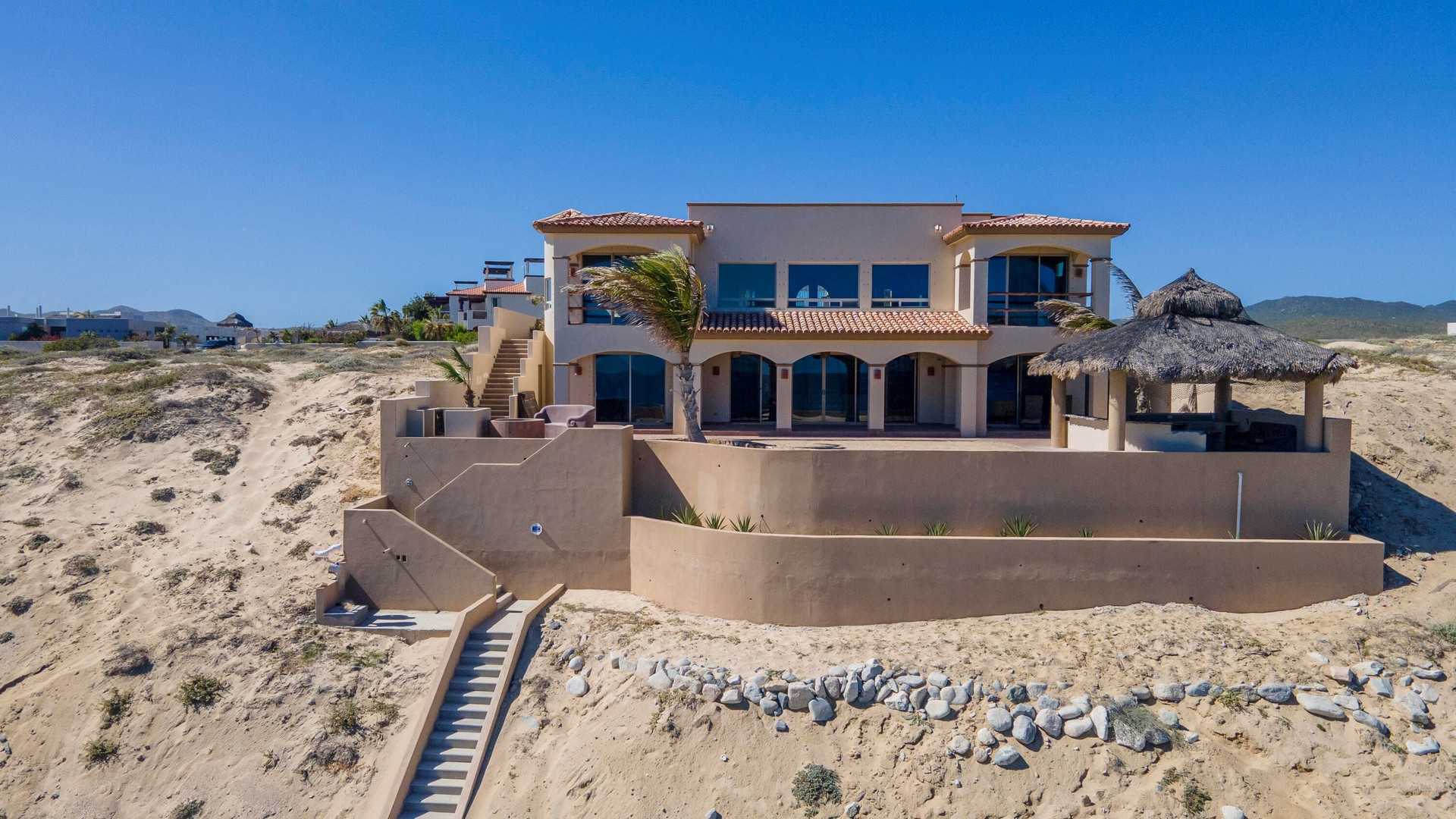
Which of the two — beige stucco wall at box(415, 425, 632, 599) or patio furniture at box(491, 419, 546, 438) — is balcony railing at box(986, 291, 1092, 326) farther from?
patio furniture at box(491, 419, 546, 438)

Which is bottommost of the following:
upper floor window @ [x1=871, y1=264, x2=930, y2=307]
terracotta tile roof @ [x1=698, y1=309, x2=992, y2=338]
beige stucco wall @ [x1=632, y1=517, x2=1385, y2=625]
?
beige stucco wall @ [x1=632, y1=517, x2=1385, y2=625]

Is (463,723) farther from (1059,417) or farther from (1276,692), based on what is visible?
(1059,417)

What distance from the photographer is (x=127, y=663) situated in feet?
44.7

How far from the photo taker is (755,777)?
36.3 feet

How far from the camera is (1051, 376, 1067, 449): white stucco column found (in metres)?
17.7

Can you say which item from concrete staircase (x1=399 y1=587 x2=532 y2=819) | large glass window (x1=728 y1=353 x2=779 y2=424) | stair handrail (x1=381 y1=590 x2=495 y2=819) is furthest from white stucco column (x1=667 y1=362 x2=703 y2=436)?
concrete staircase (x1=399 y1=587 x2=532 y2=819)

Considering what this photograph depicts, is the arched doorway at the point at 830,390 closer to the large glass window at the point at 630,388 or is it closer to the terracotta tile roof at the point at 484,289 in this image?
the large glass window at the point at 630,388

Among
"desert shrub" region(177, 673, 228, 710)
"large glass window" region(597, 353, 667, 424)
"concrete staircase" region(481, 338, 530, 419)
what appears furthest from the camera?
"large glass window" region(597, 353, 667, 424)

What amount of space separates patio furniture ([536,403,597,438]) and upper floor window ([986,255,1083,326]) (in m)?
11.9

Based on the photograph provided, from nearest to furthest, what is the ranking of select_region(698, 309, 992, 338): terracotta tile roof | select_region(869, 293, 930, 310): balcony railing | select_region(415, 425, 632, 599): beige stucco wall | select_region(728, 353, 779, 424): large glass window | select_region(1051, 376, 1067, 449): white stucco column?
select_region(415, 425, 632, 599): beige stucco wall, select_region(1051, 376, 1067, 449): white stucco column, select_region(698, 309, 992, 338): terracotta tile roof, select_region(869, 293, 930, 310): balcony railing, select_region(728, 353, 779, 424): large glass window

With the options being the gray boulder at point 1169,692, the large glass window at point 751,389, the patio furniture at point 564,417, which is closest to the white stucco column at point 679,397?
the large glass window at point 751,389

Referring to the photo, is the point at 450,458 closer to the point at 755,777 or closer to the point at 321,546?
the point at 321,546

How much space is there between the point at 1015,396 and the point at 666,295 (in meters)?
11.9

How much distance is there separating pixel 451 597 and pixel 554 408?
5.12 metres
